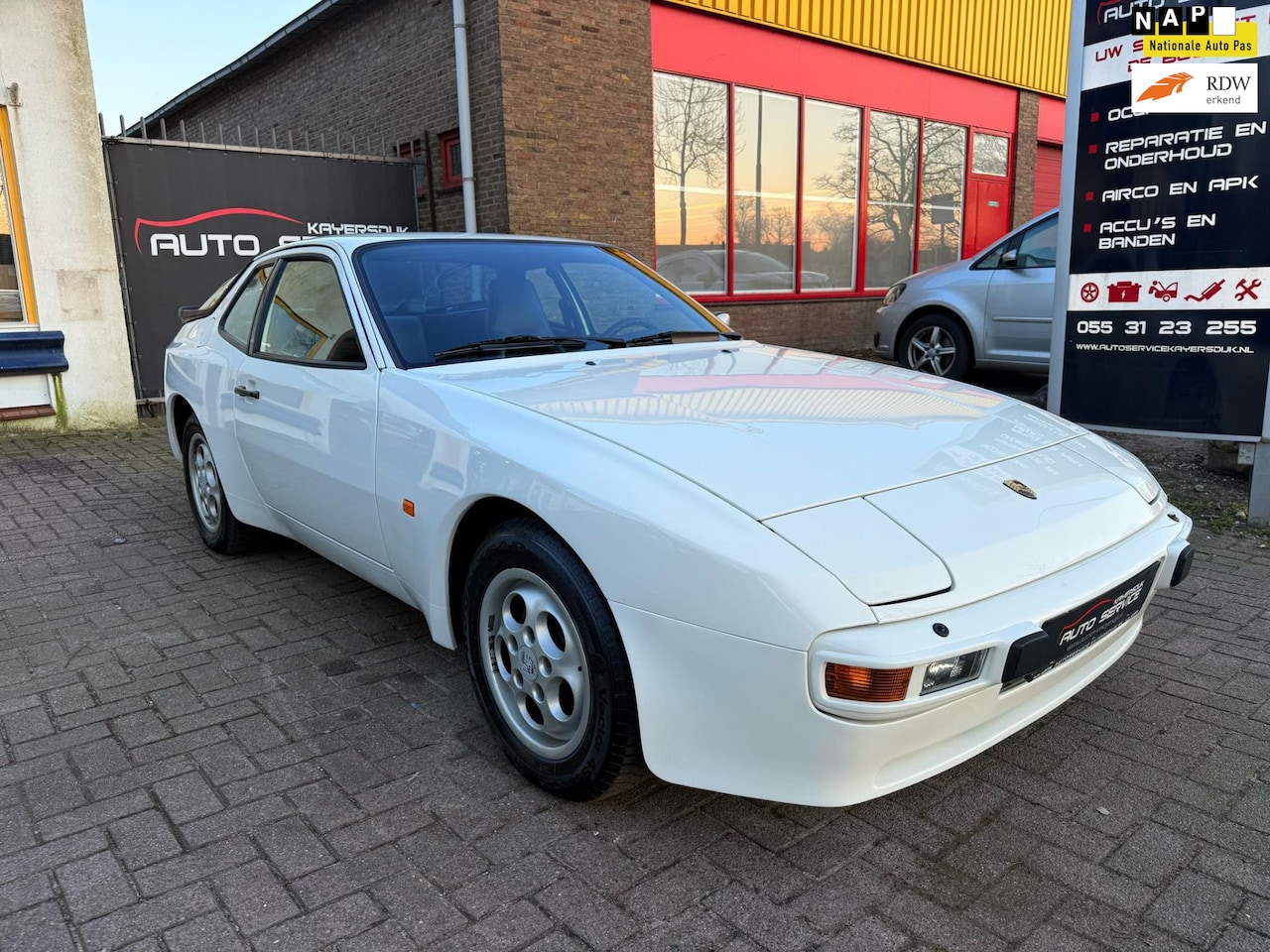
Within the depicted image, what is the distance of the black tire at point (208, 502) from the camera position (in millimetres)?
4532

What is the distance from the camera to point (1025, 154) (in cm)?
1549

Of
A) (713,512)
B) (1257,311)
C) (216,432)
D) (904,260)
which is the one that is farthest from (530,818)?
(904,260)

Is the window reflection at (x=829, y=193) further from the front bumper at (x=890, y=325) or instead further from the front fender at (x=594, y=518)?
the front fender at (x=594, y=518)

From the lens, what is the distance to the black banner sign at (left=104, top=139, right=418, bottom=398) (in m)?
8.45

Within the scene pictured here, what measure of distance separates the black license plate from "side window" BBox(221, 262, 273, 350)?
347cm

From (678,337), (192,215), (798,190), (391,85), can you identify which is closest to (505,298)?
(678,337)

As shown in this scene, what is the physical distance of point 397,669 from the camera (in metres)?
3.39

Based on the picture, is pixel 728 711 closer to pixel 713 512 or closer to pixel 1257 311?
pixel 713 512

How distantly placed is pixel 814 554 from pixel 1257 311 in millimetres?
4395

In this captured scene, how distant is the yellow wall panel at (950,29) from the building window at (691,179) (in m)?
1.01

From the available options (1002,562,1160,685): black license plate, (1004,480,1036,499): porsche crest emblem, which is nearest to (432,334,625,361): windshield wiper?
(1004,480,1036,499): porsche crest emblem

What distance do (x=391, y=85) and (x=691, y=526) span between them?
10929mm

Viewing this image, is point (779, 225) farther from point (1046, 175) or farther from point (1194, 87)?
point (1194, 87)

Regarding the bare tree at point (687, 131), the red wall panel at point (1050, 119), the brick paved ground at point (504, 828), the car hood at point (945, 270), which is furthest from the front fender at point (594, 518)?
the red wall panel at point (1050, 119)
